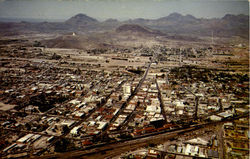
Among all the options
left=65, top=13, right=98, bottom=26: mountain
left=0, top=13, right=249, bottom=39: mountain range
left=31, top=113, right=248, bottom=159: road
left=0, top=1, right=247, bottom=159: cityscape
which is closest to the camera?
left=31, top=113, right=248, bottom=159: road

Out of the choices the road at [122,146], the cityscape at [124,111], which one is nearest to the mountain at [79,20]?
the cityscape at [124,111]

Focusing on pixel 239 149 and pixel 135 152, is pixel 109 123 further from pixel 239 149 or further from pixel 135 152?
pixel 239 149

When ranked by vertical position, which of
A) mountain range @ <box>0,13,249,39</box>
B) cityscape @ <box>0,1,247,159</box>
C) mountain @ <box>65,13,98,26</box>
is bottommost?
cityscape @ <box>0,1,247,159</box>

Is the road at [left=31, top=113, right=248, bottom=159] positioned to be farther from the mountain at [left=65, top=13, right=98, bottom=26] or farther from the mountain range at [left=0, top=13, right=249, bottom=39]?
the mountain at [left=65, top=13, right=98, bottom=26]

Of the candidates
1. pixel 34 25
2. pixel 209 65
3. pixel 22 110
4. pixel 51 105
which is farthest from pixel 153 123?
pixel 34 25

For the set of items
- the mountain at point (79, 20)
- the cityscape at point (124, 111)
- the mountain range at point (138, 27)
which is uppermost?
the mountain at point (79, 20)

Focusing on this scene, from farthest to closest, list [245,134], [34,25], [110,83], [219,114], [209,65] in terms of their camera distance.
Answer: [34,25]
[209,65]
[110,83]
[219,114]
[245,134]

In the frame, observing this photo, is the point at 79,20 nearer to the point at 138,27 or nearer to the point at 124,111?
the point at 138,27

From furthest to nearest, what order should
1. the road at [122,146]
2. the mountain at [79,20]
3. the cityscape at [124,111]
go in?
the mountain at [79,20] < the cityscape at [124,111] < the road at [122,146]

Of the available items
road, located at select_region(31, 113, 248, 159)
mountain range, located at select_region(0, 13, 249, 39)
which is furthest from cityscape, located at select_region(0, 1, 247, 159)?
mountain range, located at select_region(0, 13, 249, 39)

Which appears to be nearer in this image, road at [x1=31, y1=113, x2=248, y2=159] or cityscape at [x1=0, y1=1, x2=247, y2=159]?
road at [x1=31, y1=113, x2=248, y2=159]

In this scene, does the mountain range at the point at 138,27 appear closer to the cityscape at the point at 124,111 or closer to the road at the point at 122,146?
the cityscape at the point at 124,111
